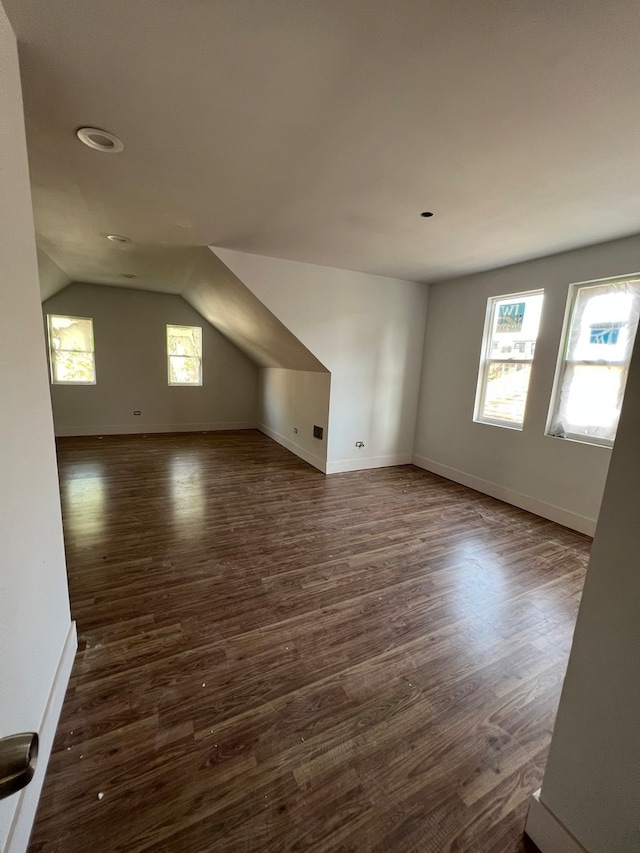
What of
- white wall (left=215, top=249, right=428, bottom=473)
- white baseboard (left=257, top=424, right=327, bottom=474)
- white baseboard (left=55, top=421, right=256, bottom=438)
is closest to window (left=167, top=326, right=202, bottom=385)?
white baseboard (left=55, top=421, right=256, bottom=438)

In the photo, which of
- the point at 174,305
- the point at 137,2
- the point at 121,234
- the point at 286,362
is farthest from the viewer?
the point at 174,305

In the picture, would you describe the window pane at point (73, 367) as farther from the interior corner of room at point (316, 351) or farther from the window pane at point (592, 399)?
the window pane at point (592, 399)

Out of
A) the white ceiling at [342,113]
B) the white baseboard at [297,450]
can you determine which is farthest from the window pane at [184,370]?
the white ceiling at [342,113]

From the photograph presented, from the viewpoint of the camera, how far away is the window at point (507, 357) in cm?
356

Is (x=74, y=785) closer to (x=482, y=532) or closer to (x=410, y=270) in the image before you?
(x=482, y=532)

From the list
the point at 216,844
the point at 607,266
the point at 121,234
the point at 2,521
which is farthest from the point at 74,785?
the point at 607,266

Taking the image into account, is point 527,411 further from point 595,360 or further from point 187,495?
point 187,495

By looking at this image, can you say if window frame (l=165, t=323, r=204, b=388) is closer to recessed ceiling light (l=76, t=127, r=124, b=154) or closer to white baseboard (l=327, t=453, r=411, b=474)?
white baseboard (l=327, t=453, r=411, b=474)

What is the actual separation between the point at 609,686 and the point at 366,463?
392 cm

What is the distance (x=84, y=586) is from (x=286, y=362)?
148 inches

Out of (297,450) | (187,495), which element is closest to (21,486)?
(187,495)

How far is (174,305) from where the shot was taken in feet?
20.5

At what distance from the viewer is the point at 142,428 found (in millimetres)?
6355

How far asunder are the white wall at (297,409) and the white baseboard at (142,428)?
744 mm
